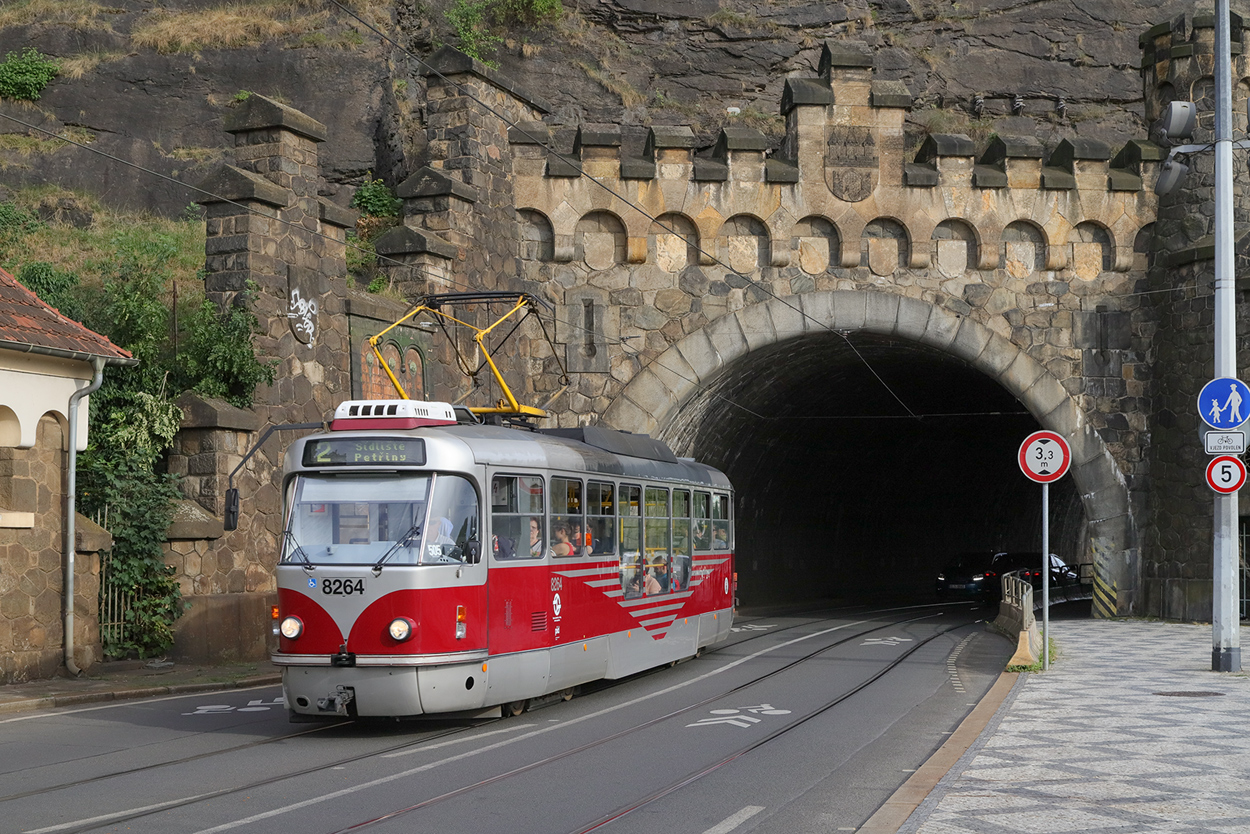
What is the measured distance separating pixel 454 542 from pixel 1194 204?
17.8 metres

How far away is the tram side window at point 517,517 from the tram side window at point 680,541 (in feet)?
13.3

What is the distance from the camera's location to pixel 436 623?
10641mm

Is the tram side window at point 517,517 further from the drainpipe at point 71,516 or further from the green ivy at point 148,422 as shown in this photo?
the drainpipe at point 71,516

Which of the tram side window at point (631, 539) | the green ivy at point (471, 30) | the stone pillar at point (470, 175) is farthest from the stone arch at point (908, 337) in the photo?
the green ivy at point (471, 30)

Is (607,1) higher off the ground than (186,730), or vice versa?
(607,1)

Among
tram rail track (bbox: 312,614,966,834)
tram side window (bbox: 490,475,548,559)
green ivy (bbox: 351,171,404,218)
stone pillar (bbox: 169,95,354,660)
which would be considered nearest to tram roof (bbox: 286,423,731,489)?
tram side window (bbox: 490,475,548,559)

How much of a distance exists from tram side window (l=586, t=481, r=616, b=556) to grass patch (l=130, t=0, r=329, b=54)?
75.3 ft

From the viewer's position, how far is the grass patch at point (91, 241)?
21422 millimetres

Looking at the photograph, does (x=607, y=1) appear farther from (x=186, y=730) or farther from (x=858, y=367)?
(x=186, y=730)

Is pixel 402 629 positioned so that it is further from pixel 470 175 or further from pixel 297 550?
pixel 470 175

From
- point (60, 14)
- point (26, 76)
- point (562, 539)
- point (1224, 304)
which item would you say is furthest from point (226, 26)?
point (1224, 304)

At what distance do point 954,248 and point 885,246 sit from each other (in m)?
1.28

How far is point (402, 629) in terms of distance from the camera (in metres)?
10.5

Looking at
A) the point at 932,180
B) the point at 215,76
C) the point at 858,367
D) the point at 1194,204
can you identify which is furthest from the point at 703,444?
the point at 215,76
